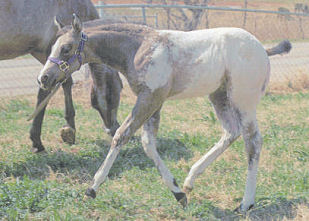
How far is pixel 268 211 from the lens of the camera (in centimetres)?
430

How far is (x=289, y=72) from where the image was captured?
475 inches

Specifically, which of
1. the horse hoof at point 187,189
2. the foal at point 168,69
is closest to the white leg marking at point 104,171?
the foal at point 168,69

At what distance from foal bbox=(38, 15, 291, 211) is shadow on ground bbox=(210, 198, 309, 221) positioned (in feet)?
0.35

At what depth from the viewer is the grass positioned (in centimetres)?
417

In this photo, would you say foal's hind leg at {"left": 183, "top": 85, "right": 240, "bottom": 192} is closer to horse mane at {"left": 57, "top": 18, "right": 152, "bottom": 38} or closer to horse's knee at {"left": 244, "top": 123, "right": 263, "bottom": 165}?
horse's knee at {"left": 244, "top": 123, "right": 263, "bottom": 165}

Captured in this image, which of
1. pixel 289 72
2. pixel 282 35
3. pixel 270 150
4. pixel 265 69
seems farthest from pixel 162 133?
pixel 282 35

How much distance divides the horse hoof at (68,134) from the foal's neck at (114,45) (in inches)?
92.5

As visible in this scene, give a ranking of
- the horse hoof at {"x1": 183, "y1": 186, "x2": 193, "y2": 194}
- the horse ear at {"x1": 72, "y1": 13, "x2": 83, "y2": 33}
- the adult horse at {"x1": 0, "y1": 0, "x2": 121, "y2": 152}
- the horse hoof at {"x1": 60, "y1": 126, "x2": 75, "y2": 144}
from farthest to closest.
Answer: the horse hoof at {"x1": 60, "y1": 126, "x2": 75, "y2": 144} → the adult horse at {"x1": 0, "y1": 0, "x2": 121, "y2": 152} → the horse hoof at {"x1": 183, "y1": 186, "x2": 193, "y2": 194} → the horse ear at {"x1": 72, "y1": 13, "x2": 83, "y2": 33}

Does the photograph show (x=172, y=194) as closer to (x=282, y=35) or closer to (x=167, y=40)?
(x=167, y=40)

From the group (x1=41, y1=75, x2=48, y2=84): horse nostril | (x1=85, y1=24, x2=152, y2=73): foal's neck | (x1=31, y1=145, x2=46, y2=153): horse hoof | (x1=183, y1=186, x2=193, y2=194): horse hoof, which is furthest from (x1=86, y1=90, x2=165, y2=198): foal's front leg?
(x1=31, y1=145, x2=46, y2=153): horse hoof

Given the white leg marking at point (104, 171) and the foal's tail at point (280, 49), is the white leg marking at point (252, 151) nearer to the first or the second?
the foal's tail at point (280, 49)

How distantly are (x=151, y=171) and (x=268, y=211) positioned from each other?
1583 mm

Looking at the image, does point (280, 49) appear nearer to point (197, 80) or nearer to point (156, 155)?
point (197, 80)

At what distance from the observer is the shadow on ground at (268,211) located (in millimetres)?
4176
